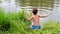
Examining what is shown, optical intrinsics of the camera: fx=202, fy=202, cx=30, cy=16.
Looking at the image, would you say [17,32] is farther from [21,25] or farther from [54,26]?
[54,26]

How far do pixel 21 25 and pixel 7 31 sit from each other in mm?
484

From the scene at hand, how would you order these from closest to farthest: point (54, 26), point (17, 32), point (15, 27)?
point (17, 32) < point (15, 27) < point (54, 26)

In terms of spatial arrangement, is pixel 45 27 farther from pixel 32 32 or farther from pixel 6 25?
pixel 6 25

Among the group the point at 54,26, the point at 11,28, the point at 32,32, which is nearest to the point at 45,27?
the point at 54,26

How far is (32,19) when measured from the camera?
5660 millimetres

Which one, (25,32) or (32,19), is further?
(32,19)

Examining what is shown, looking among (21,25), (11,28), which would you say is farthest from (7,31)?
(21,25)

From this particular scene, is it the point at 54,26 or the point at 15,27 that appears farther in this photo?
the point at 54,26

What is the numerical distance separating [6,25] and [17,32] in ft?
1.32

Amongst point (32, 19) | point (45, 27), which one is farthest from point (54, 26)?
point (32, 19)

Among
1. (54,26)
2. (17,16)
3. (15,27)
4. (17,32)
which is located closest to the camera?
(17,32)

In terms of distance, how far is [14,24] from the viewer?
5.06 m

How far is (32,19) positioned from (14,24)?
30.0 inches

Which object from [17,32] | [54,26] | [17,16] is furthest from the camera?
[17,16]
